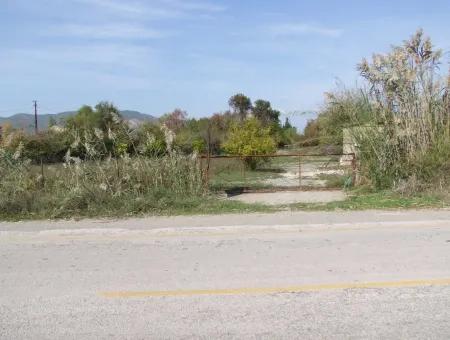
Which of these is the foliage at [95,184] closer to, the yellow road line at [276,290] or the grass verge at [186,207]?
the grass verge at [186,207]

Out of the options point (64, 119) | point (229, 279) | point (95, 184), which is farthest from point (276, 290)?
point (64, 119)

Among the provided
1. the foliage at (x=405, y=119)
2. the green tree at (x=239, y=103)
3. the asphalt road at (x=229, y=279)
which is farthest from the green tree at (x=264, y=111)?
the asphalt road at (x=229, y=279)

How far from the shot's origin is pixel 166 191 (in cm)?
1134

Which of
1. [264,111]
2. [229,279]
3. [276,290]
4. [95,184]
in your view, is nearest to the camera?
[276,290]

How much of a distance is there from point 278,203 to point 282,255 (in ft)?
14.6

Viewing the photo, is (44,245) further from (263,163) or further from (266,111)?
(266,111)

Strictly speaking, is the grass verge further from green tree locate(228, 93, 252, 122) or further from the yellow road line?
green tree locate(228, 93, 252, 122)

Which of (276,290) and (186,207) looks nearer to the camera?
(276,290)

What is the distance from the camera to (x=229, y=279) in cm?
600

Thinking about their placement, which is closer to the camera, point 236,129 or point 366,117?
point 366,117

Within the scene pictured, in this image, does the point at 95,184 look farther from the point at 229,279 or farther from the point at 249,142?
the point at 249,142

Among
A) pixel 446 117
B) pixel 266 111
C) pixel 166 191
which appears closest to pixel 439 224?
pixel 446 117

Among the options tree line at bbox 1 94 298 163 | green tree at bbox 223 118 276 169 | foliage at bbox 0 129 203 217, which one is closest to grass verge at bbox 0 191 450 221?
foliage at bbox 0 129 203 217

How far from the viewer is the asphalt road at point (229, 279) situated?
465cm
